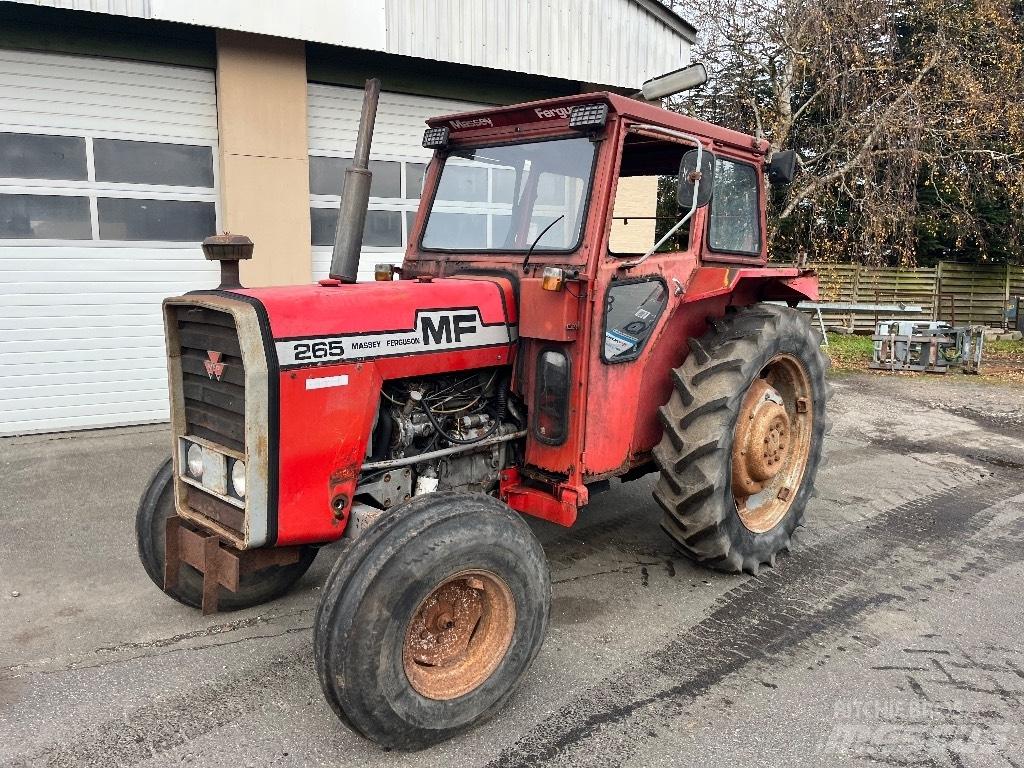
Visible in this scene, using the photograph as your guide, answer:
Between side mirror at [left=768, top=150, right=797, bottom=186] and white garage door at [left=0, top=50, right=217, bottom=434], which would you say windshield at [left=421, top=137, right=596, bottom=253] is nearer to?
side mirror at [left=768, top=150, right=797, bottom=186]

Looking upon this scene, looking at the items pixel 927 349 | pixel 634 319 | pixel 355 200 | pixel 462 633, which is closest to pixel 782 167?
pixel 634 319

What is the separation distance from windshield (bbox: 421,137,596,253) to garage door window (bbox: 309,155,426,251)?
4207 mm

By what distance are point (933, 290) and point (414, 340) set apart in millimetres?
15637

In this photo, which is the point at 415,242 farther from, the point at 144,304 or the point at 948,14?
the point at 948,14

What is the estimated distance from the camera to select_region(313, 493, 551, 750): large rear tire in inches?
96.7

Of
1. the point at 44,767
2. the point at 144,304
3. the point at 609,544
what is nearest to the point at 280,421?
the point at 44,767

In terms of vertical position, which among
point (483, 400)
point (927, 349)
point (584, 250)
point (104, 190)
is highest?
point (104, 190)

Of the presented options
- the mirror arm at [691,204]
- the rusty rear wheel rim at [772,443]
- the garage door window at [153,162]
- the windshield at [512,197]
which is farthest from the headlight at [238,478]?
the garage door window at [153,162]

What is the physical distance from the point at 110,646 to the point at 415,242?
2.41 metres

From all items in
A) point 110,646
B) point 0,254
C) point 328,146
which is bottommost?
point 110,646

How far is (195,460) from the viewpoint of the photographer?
3.05 metres

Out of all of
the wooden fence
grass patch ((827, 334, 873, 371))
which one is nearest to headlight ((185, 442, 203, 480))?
grass patch ((827, 334, 873, 371))

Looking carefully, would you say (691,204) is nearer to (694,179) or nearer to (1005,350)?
(694,179)

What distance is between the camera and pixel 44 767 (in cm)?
254
